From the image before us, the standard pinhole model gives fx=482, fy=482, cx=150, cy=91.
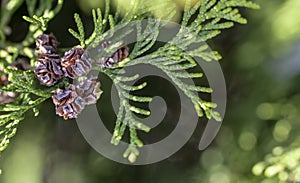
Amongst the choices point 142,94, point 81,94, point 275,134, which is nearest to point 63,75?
point 81,94

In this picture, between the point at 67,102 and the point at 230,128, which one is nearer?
the point at 67,102

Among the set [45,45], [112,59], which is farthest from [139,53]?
[45,45]

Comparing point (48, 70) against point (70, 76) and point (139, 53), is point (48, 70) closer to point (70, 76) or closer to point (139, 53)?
point (70, 76)

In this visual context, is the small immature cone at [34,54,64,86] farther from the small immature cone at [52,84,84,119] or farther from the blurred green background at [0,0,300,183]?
the blurred green background at [0,0,300,183]

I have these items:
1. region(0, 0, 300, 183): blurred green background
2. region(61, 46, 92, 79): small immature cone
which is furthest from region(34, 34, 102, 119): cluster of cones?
region(0, 0, 300, 183): blurred green background

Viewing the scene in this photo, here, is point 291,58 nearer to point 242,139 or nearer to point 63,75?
point 242,139

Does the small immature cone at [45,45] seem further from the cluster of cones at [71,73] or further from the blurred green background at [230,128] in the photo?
the blurred green background at [230,128]

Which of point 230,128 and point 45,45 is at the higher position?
point 45,45
